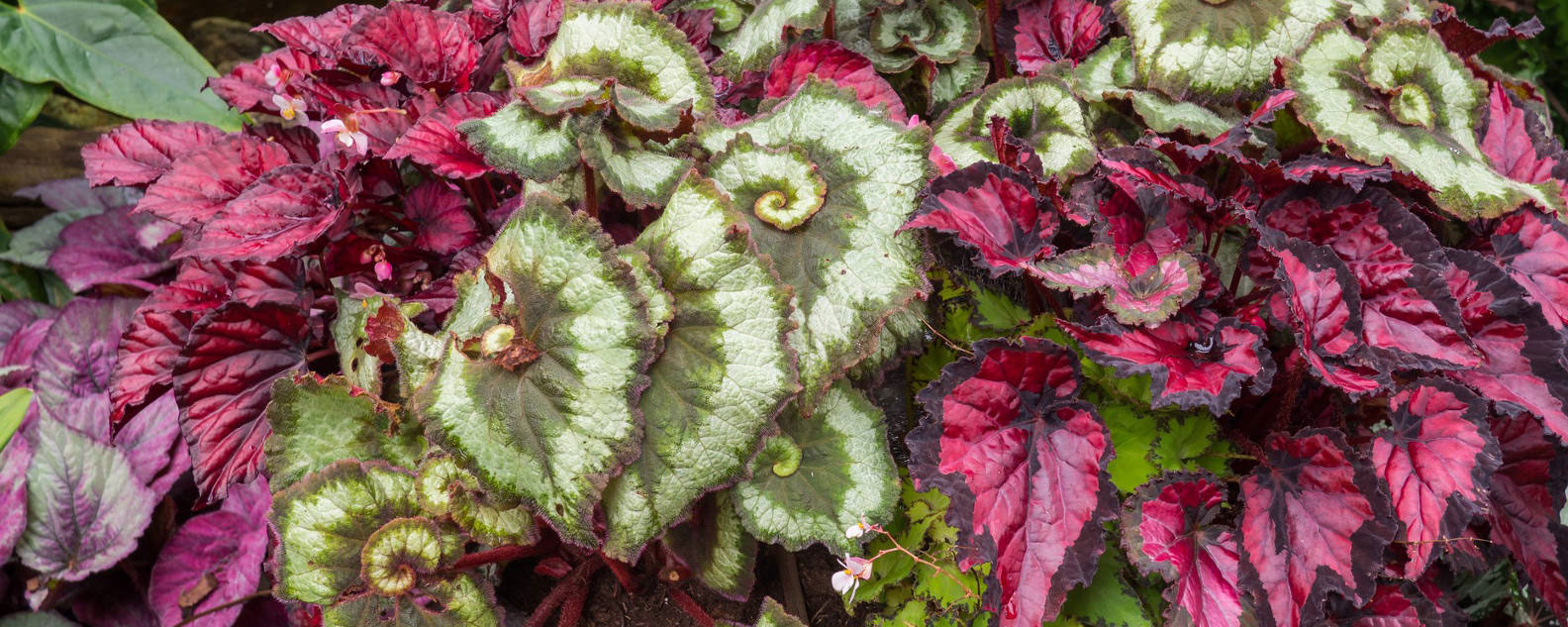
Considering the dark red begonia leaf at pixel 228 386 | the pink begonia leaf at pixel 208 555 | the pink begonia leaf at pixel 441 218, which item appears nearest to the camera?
the dark red begonia leaf at pixel 228 386

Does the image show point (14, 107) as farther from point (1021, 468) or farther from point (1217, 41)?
point (1217, 41)

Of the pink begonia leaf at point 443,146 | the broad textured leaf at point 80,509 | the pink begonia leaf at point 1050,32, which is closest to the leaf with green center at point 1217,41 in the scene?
the pink begonia leaf at point 1050,32

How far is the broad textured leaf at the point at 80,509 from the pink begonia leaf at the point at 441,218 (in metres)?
0.66

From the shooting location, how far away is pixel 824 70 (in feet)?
4.58

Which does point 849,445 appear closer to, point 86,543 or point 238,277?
point 238,277

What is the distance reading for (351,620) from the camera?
1.10 meters

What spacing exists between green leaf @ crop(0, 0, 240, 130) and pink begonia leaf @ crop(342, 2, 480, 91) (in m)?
0.85

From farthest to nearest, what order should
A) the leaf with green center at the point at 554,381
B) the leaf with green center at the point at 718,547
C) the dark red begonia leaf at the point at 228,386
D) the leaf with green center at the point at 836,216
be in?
the dark red begonia leaf at the point at 228,386 < the leaf with green center at the point at 718,547 < the leaf with green center at the point at 836,216 < the leaf with green center at the point at 554,381

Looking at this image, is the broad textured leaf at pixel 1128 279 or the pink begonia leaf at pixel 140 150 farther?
the pink begonia leaf at pixel 140 150

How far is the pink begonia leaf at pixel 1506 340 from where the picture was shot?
1148mm

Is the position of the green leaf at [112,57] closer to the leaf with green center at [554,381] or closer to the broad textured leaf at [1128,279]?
the leaf with green center at [554,381]

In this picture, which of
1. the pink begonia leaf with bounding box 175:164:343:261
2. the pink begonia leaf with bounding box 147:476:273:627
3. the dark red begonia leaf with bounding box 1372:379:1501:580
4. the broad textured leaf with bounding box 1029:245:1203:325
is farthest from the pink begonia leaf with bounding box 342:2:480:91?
the dark red begonia leaf with bounding box 1372:379:1501:580

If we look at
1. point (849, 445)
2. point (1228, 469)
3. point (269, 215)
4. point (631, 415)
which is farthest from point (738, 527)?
point (269, 215)

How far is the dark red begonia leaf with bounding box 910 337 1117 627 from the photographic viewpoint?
1021mm
